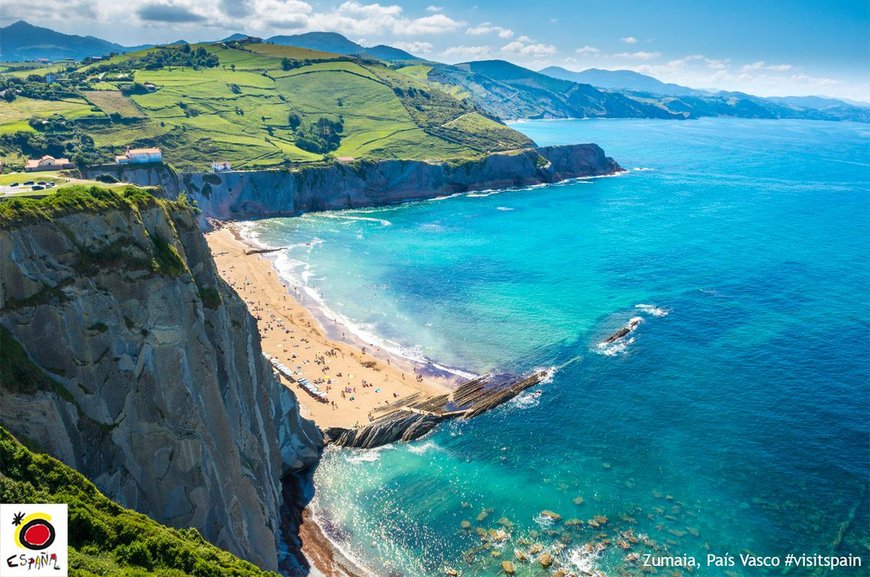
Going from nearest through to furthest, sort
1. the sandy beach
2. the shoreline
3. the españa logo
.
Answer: the españa logo, the shoreline, the sandy beach

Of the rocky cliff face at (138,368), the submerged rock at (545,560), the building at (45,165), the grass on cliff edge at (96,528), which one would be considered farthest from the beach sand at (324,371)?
the building at (45,165)

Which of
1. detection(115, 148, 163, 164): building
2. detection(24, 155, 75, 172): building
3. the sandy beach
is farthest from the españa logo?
detection(115, 148, 163, 164): building

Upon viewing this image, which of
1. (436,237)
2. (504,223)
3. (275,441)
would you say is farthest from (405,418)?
(504,223)

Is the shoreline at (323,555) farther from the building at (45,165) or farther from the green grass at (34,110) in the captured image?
the green grass at (34,110)

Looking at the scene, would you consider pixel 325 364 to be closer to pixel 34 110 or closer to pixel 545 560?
pixel 545 560

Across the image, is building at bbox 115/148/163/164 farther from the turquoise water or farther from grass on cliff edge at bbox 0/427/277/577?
grass on cliff edge at bbox 0/427/277/577

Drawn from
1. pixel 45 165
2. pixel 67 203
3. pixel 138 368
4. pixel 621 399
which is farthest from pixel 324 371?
pixel 45 165
